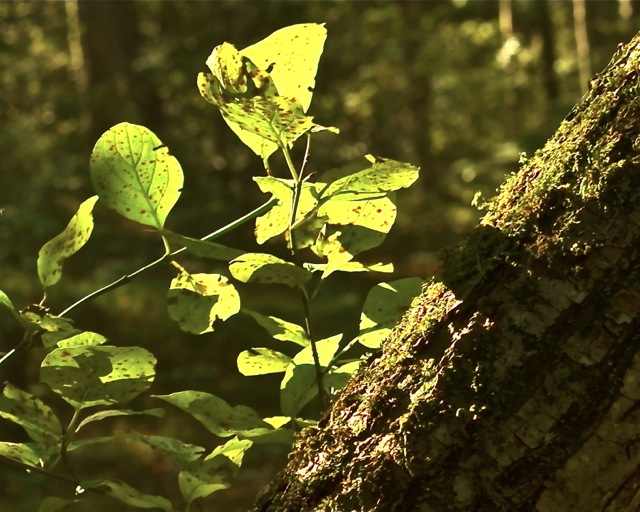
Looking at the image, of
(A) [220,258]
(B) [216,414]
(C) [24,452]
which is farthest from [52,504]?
(A) [220,258]

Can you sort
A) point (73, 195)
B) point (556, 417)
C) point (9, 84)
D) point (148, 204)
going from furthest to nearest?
point (9, 84) → point (73, 195) → point (148, 204) → point (556, 417)

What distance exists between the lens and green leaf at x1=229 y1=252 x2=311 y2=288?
0.73 meters

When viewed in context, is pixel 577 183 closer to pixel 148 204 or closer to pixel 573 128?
pixel 573 128

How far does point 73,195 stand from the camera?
33.2ft

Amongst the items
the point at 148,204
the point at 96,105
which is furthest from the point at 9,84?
the point at 148,204

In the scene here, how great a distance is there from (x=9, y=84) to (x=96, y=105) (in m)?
2.96

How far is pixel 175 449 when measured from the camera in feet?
2.52

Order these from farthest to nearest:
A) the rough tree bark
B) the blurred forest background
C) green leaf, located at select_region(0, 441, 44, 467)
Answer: the blurred forest background → green leaf, located at select_region(0, 441, 44, 467) → the rough tree bark

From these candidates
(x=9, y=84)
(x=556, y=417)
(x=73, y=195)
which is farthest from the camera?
(x=9, y=84)

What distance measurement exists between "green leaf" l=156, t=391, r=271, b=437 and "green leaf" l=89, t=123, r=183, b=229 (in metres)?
0.15

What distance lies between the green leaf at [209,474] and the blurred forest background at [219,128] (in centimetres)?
496

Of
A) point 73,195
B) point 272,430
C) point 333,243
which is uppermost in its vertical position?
point 333,243

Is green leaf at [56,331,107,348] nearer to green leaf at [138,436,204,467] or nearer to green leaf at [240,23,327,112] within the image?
green leaf at [138,436,204,467]

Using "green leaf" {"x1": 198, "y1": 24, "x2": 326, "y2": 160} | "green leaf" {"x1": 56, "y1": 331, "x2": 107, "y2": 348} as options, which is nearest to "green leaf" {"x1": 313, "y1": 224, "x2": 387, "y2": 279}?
"green leaf" {"x1": 198, "y1": 24, "x2": 326, "y2": 160}
